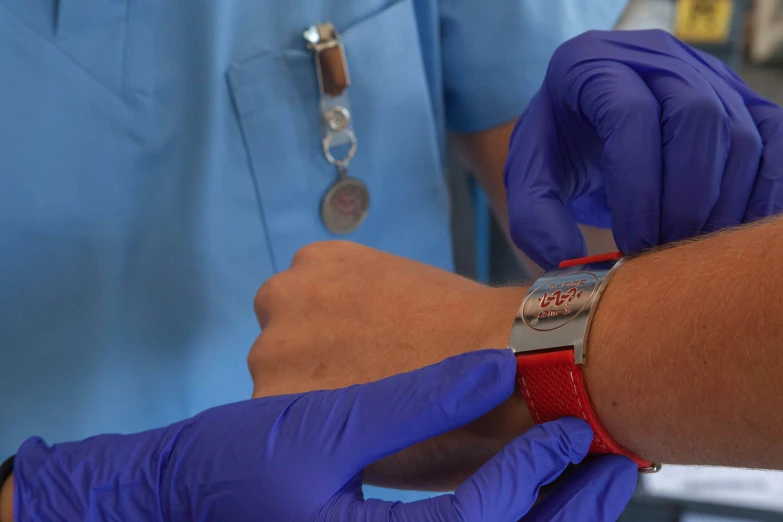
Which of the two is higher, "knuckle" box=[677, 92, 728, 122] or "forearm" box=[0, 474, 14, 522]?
"knuckle" box=[677, 92, 728, 122]

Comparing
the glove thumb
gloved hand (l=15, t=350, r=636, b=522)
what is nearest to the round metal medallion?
gloved hand (l=15, t=350, r=636, b=522)

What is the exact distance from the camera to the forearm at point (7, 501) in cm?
68

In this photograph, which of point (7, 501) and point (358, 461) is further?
point (7, 501)

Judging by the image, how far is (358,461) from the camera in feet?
1.86

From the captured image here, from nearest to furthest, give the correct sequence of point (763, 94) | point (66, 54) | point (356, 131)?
point (66, 54), point (356, 131), point (763, 94)

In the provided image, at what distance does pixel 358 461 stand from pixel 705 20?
153cm

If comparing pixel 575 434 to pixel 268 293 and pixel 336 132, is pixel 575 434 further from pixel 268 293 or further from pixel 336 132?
pixel 336 132

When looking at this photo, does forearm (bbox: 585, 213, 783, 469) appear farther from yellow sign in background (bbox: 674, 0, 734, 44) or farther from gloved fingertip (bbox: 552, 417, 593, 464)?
yellow sign in background (bbox: 674, 0, 734, 44)

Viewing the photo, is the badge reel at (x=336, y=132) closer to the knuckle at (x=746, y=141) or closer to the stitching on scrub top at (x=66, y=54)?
the stitching on scrub top at (x=66, y=54)

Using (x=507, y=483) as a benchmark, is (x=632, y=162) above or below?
above

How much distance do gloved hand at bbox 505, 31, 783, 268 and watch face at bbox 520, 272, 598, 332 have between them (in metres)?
0.09

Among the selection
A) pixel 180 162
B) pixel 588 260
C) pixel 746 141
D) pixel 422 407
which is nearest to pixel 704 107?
pixel 746 141

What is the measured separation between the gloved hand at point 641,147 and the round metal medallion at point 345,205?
27 cm

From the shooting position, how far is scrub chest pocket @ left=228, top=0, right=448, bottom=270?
0.88 metres
